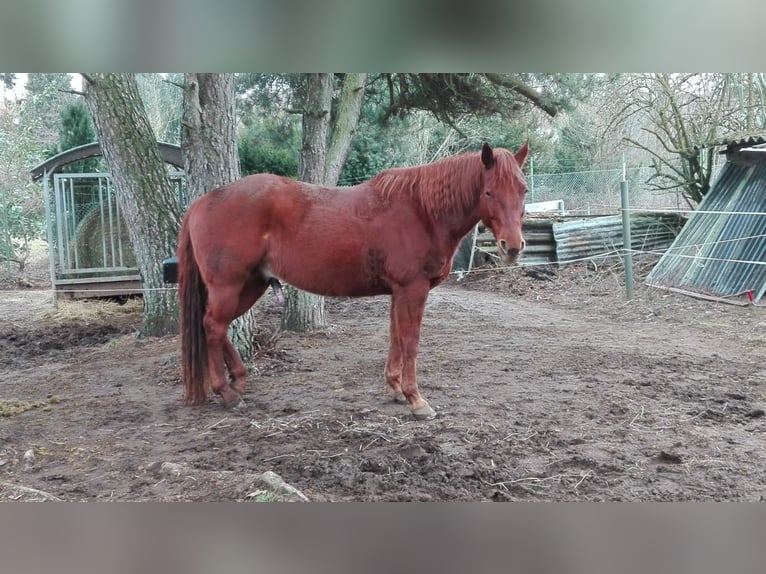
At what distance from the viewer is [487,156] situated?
7.21 feet

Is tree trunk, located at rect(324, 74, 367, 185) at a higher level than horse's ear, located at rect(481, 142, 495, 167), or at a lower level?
higher

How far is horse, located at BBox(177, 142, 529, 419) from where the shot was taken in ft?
8.00

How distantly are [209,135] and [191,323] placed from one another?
0.95m

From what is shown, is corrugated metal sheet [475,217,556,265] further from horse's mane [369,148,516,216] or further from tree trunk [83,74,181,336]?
tree trunk [83,74,181,336]

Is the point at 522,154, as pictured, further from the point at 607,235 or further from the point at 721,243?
the point at 721,243

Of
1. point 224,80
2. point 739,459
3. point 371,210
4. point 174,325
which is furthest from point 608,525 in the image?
point 224,80

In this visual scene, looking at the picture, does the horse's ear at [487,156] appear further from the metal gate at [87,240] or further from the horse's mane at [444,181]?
the metal gate at [87,240]

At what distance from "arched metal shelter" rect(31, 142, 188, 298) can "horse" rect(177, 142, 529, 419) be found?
0.79m

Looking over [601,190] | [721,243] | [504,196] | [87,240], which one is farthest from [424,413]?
[87,240]

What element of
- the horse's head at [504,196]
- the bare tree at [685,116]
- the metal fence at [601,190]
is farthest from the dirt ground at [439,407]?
the horse's head at [504,196]

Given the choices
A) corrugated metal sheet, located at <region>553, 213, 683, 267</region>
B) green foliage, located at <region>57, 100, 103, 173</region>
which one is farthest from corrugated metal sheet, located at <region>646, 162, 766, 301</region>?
green foliage, located at <region>57, 100, 103, 173</region>

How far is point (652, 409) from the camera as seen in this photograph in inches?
93.1

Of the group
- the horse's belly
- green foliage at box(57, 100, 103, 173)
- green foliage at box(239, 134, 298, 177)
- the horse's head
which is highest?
green foliage at box(57, 100, 103, 173)
